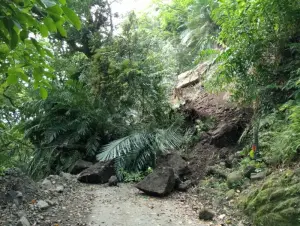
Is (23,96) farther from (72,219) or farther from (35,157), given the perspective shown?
(72,219)

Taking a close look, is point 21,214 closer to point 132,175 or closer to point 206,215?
point 206,215

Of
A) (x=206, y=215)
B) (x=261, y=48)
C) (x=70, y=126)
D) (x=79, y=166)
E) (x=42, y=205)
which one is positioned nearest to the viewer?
(x=206, y=215)

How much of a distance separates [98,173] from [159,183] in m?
1.45

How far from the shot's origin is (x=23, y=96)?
8.19 metres

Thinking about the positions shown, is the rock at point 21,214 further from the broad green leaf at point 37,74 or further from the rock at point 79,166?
the rock at point 79,166

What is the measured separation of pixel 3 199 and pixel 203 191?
2.83 meters

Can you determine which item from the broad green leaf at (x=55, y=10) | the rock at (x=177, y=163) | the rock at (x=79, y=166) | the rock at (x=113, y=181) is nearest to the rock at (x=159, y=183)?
the rock at (x=177, y=163)

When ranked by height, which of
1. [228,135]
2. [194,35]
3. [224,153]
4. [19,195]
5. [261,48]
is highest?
[194,35]

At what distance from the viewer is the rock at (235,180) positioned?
4.45 meters

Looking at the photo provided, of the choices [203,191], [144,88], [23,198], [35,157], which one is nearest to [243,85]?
[203,191]

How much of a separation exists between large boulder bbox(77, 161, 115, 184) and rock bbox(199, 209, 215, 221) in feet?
8.27

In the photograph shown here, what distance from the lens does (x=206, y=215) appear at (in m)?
3.90

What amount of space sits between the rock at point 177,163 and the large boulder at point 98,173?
41.6 inches

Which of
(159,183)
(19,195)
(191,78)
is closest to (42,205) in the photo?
(19,195)
